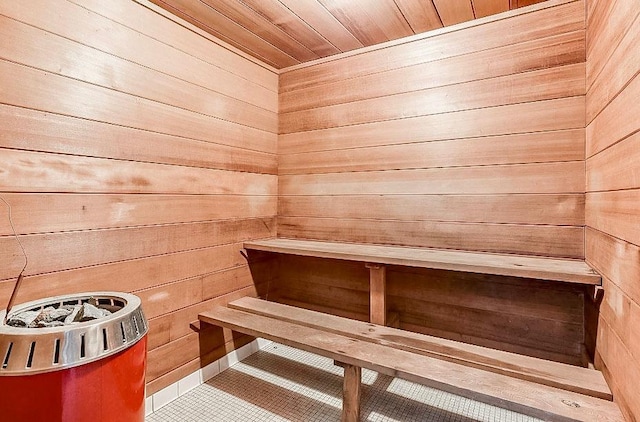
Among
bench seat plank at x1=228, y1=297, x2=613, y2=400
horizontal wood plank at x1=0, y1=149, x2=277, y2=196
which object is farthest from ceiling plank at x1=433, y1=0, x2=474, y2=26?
bench seat plank at x1=228, y1=297, x2=613, y2=400

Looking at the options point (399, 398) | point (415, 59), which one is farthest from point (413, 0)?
point (399, 398)

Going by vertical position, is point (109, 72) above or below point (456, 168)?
above

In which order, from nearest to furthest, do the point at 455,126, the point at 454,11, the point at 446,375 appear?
the point at 446,375 → the point at 454,11 → the point at 455,126

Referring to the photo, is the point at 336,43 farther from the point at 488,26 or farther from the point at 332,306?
the point at 332,306

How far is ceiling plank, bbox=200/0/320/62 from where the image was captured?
5.70ft

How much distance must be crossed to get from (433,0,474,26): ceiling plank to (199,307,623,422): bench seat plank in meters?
1.70

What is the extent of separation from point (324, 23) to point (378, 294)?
1.54 metres

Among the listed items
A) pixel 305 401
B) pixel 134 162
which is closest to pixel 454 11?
pixel 134 162

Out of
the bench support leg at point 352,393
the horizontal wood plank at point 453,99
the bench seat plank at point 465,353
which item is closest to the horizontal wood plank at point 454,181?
the horizontal wood plank at point 453,99

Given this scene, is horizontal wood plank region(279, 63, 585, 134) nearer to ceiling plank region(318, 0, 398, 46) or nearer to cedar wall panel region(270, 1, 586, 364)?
cedar wall panel region(270, 1, 586, 364)

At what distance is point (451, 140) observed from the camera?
1.91 m

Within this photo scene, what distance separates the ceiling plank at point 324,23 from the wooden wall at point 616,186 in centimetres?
118

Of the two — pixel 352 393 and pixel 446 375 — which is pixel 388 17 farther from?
pixel 352 393

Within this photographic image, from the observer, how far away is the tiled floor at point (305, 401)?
1706 millimetres
